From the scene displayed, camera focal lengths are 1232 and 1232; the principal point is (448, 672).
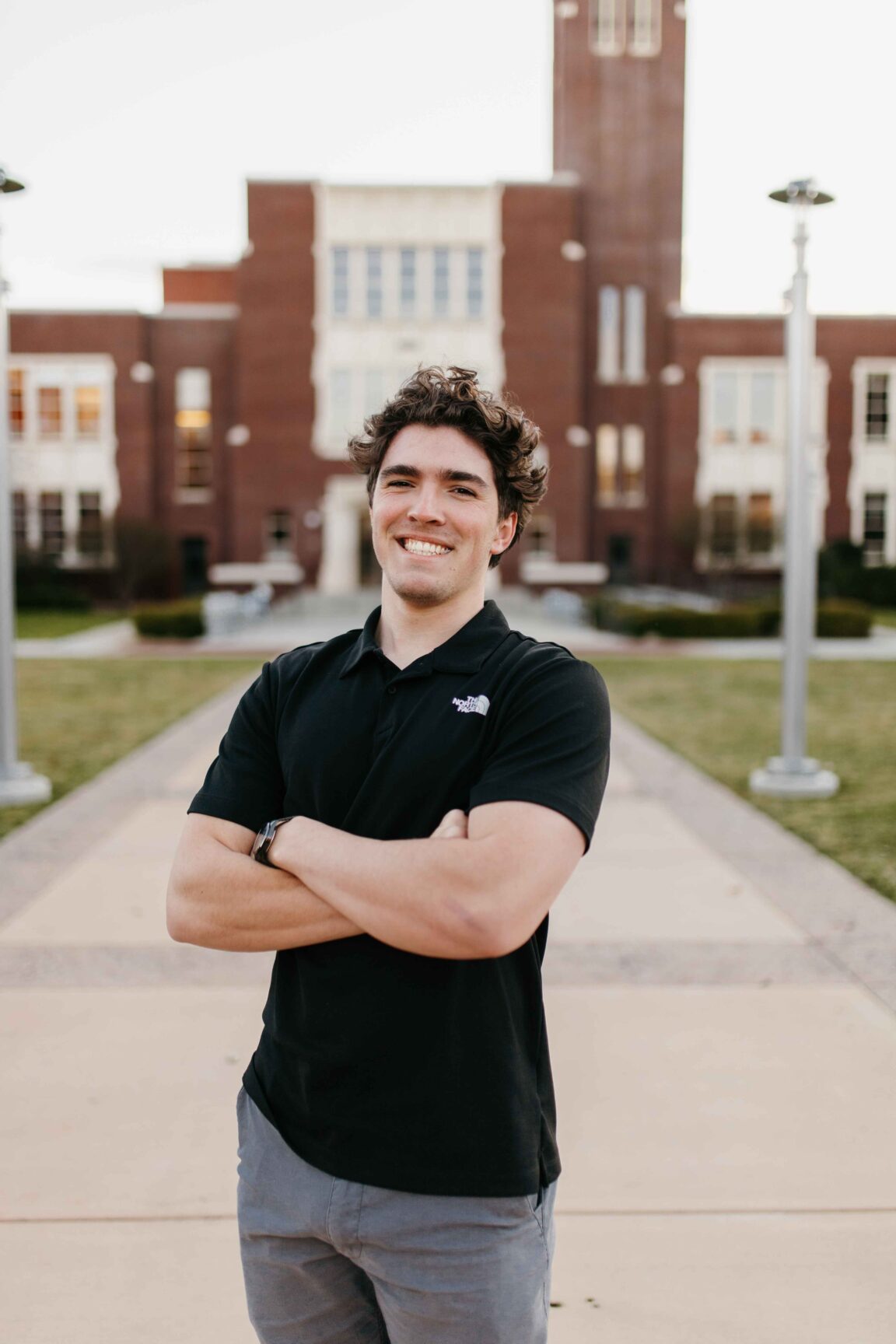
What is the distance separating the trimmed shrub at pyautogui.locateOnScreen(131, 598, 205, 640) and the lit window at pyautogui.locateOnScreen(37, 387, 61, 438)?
16427 millimetres

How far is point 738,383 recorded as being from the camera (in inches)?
1597

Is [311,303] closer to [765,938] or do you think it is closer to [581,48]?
[581,48]

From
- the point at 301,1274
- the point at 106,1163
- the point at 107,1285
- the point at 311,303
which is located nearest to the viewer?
the point at 301,1274

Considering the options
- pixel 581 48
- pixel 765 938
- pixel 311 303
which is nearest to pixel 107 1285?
pixel 765 938

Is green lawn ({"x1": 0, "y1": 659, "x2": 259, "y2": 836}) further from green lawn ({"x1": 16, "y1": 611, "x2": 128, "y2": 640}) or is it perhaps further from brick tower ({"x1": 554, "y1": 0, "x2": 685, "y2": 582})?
brick tower ({"x1": 554, "y1": 0, "x2": 685, "y2": 582})

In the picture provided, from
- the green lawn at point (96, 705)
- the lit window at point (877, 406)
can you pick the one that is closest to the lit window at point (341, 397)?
the lit window at point (877, 406)

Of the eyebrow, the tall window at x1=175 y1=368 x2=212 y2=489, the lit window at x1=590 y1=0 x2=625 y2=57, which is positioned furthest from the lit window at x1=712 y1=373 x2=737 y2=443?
the eyebrow

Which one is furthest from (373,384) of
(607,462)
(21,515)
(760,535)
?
(760,535)

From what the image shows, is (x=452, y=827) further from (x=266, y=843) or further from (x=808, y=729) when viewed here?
(x=808, y=729)

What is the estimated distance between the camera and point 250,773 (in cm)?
227

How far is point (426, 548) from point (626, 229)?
139 feet

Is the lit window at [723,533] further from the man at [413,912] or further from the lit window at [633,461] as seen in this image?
the man at [413,912]

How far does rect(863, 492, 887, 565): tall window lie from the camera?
1618 inches

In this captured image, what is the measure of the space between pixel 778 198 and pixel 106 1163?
8.13 metres
